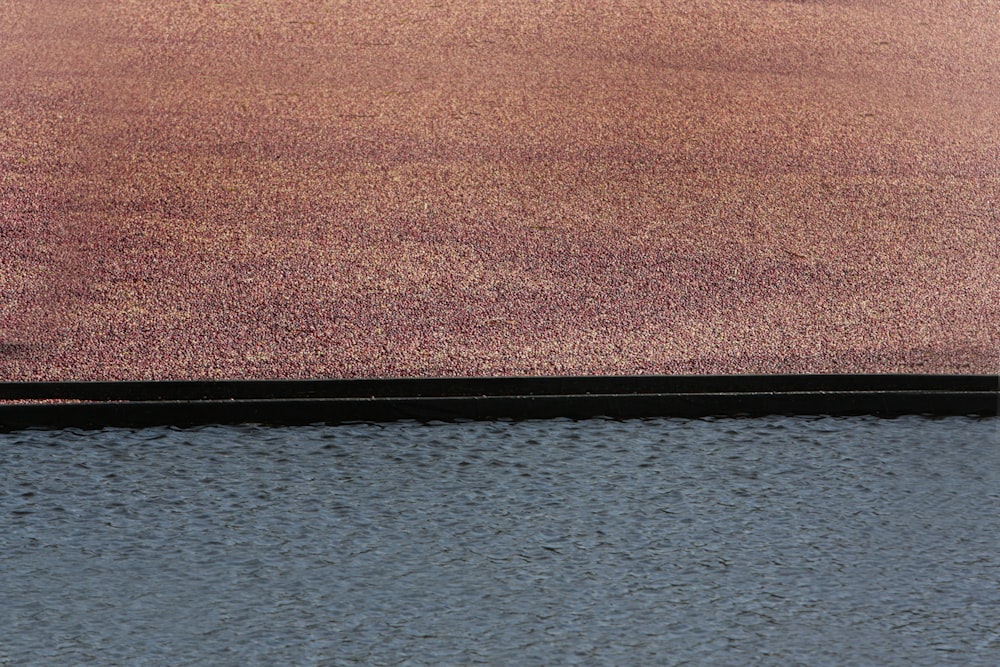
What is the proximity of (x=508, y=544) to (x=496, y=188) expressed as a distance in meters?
2.48

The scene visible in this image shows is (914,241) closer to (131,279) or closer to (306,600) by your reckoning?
(131,279)

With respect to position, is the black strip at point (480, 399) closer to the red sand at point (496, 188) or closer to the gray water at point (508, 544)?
the gray water at point (508, 544)

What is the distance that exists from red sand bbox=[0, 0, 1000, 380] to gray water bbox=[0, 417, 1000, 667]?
68 centimetres

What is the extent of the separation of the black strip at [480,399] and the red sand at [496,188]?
0.37 meters

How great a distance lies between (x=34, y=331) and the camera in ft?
12.2

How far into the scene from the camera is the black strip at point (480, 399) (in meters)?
2.92

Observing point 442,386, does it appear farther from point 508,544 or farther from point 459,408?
point 508,544

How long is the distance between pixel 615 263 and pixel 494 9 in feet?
6.58

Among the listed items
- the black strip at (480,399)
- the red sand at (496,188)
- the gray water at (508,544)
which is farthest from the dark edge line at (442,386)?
the red sand at (496,188)

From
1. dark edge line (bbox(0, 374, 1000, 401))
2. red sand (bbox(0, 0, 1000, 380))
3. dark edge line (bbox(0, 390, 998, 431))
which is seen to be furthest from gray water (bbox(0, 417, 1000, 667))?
red sand (bbox(0, 0, 1000, 380))

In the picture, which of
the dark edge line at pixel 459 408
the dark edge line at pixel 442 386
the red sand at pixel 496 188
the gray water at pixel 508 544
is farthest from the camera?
the red sand at pixel 496 188

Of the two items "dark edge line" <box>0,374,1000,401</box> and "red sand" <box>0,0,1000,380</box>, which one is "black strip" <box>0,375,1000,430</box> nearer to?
"dark edge line" <box>0,374,1000,401</box>

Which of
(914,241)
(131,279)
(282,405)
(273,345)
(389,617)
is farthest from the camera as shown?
(914,241)

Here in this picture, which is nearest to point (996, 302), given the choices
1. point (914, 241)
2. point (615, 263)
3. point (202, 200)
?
point (914, 241)
